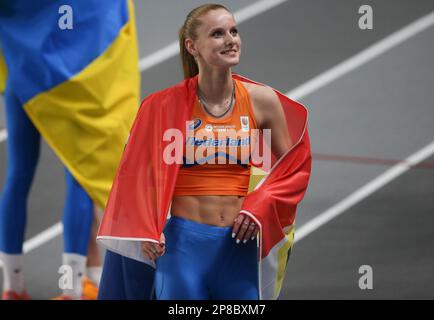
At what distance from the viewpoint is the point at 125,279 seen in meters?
5.04

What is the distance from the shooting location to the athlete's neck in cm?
489

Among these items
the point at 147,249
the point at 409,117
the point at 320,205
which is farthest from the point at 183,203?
the point at 409,117

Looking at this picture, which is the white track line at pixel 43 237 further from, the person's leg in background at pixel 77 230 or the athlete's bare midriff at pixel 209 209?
the athlete's bare midriff at pixel 209 209

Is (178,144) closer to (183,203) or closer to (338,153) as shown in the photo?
(183,203)

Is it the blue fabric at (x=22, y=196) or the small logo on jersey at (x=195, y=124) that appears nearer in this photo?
the small logo on jersey at (x=195, y=124)

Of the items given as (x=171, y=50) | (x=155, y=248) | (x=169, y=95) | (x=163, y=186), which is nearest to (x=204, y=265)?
(x=155, y=248)

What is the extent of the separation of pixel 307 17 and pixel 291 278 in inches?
106

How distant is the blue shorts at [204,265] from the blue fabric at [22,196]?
1.61 meters

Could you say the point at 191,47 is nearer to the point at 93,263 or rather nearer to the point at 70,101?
the point at 70,101

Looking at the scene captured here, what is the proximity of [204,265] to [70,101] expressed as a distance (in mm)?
1733

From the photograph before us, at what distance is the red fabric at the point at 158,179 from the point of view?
15.8 ft

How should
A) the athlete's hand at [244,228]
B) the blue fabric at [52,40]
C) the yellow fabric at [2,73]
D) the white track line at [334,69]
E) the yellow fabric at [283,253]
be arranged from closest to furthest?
the athlete's hand at [244,228], the yellow fabric at [283,253], the blue fabric at [52,40], the yellow fabric at [2,73], the white track line at [334,69]

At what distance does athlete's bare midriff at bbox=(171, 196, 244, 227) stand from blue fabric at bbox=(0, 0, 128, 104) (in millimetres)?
1606

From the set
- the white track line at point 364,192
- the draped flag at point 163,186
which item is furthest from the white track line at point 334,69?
the draped flag at point 163,186
